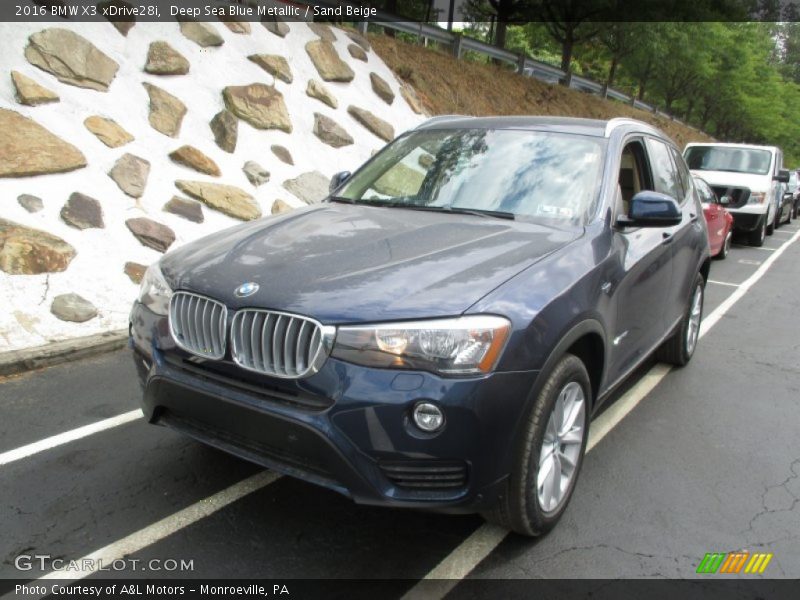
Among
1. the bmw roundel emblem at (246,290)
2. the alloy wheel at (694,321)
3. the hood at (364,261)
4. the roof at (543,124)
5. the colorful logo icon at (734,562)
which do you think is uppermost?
the roof at (543,124)

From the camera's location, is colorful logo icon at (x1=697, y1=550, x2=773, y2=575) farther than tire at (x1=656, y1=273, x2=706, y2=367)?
No

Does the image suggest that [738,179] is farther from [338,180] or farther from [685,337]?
[338,180]

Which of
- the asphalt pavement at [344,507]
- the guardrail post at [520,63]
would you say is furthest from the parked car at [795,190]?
the asphalt pavement at [344,507]

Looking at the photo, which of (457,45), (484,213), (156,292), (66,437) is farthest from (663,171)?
(457,45)

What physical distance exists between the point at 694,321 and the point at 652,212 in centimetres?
248

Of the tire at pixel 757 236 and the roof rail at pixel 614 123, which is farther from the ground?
the roof rail at pixel 614 123

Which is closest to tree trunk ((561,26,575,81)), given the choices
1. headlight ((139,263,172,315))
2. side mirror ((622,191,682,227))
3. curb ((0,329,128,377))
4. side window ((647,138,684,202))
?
side window ((647,138,684,202))

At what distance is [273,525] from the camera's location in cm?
314

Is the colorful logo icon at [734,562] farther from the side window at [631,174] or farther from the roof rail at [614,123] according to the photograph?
the roof rail at [614,123]

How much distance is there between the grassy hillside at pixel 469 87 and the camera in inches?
563

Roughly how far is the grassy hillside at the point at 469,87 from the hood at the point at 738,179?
16.9ft

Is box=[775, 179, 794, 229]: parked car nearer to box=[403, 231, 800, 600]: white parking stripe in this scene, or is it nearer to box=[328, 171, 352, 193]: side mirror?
box=[403, 231, 800, 600]: white parking stripe

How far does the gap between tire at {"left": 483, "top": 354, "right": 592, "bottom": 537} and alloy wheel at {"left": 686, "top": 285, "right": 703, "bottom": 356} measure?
103 inches

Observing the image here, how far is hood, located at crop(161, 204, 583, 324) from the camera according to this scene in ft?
8.65
